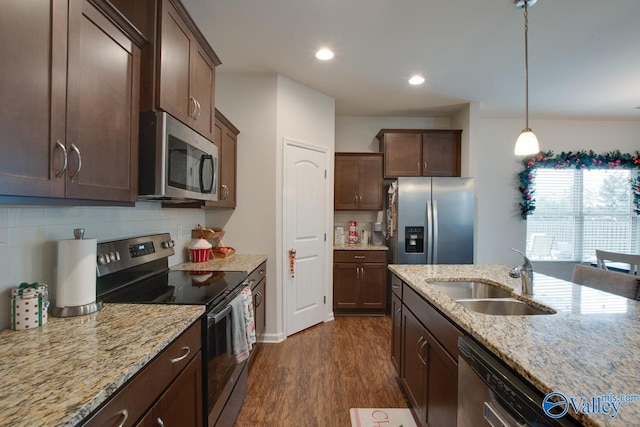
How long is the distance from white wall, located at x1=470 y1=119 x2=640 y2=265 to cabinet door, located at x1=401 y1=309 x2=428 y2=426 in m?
2.89

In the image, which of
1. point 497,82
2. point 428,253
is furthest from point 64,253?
point 497,82

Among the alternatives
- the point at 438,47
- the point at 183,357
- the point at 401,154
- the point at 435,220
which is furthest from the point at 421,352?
the point at 401,154

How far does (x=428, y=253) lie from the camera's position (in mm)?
3480

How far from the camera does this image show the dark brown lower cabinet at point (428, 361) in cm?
130

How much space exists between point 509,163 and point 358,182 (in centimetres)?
230

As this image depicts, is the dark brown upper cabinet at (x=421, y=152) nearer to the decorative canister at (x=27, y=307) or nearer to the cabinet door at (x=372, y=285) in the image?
the cabinet door at (x=372, y=285)

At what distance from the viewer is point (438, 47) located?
2.49 m

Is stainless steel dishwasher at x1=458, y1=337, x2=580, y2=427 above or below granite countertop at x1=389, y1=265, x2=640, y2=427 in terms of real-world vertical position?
below

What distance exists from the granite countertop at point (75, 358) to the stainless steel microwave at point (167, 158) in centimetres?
55

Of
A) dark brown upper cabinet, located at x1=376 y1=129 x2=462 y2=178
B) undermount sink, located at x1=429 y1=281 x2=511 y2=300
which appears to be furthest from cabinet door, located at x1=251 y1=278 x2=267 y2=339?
dark brown upper cabinet, located at x1=376 y1=129 x2=462 y2=178

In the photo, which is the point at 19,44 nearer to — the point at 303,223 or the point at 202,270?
the point at 202,270

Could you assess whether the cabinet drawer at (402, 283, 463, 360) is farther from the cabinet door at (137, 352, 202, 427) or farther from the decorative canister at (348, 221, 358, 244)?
the decorative canister at (348, 221, 358, 244)

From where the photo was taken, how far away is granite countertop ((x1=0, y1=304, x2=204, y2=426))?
0.63 m

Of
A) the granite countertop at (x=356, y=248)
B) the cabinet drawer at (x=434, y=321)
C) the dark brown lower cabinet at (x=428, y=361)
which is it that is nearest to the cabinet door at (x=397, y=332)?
the dark brown lower cabinet at (x=428, y=361)
